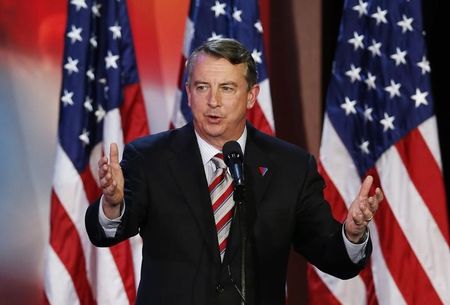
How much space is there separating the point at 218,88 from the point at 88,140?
1.67 meters

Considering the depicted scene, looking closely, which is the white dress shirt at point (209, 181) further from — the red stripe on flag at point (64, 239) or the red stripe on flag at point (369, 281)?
the red stripe on flag at point (369, 281)

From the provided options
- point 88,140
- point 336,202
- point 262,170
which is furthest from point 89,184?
point 262,170

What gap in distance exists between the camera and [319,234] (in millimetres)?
2680

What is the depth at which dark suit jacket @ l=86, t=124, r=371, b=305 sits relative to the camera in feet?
8.39

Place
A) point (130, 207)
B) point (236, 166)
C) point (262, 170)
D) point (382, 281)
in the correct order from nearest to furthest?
point (236, 166), point (130, 207), point (262, 170), point (382, 281)

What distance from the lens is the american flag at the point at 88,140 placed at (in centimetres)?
416

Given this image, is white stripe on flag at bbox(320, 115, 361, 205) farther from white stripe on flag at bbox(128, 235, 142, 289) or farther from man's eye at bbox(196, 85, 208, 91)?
man's eye at bbox(196, 85, 208, 91)

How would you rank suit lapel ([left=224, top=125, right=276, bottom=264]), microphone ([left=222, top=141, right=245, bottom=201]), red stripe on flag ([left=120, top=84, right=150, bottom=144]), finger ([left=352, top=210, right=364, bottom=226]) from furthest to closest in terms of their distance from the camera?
1. red stripe on flag ([left=120, top=84, right=150, bottom=144])
2. suit lapel ([left=224, top=125, right=276, bottom=264])
3. finger ([left=352, top=210, right=364, bottom=226])
4. microphone ([left=222, top=141, right=245, bottom=201])

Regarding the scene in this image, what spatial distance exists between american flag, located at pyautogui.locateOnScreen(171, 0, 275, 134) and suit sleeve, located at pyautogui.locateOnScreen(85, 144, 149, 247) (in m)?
1.56

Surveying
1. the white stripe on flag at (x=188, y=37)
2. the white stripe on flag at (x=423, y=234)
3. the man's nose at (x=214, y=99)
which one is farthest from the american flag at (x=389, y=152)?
the man's nose at (x=214, y=99)

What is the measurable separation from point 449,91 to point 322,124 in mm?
796

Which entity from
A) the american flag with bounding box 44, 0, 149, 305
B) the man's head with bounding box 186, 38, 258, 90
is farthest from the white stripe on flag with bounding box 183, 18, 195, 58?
the man's head with bounding box 186, 38, 258, 90

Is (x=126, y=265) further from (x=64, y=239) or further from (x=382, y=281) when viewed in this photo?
(x=382, y=281)

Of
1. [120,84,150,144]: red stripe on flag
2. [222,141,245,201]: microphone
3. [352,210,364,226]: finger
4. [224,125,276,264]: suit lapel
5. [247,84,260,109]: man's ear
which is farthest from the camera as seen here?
[120,84,150,144]: red stripe on flag
